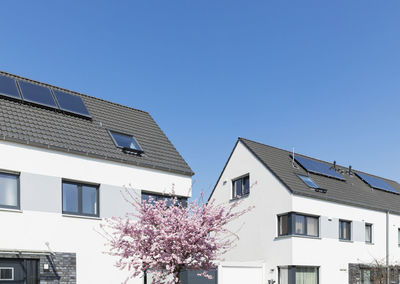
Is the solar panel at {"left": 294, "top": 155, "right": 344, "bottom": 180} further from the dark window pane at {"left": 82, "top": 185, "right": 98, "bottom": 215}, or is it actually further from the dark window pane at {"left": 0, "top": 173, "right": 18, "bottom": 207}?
the dark window pane at {"left": 0, "top": 173, "right": 18, "bottom": 207}

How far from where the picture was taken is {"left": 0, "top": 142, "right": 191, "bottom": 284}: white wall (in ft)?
36.1

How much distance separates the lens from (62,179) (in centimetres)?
1204

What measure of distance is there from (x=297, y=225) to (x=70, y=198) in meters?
10.2

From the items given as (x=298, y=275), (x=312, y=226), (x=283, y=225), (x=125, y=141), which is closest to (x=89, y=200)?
(x=125, y=141)

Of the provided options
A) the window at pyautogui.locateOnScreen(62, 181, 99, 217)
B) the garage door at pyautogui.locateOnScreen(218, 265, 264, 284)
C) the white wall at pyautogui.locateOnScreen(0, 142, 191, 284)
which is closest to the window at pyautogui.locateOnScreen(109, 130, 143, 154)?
the white wall at pyautogui.locateOnScreen(0, 142, 191, 284)

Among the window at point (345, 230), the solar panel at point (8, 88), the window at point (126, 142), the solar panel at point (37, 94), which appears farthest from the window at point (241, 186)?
the solar panel at point (8, 88)

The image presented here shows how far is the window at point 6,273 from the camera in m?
10.4

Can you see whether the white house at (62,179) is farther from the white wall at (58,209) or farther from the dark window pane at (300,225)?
the dark window pane at (300,225)

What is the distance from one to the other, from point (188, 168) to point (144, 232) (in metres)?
5.55

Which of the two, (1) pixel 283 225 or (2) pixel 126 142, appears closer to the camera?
(2) pixel 126 142

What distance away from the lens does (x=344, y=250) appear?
19531 millimetres

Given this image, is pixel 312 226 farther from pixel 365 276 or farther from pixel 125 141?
pixel 125 141

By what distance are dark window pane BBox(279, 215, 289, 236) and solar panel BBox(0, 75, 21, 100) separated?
1200cm

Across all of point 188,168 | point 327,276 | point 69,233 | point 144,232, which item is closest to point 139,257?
point 144,232
